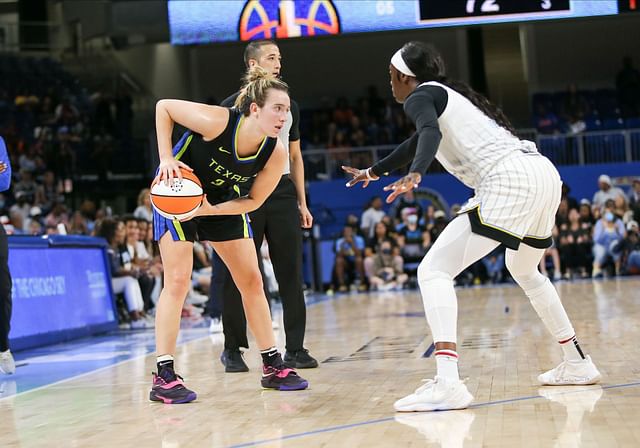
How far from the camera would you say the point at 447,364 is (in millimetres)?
4062

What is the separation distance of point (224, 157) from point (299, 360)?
1659mm

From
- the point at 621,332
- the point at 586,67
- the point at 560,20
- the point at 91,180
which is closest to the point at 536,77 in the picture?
the point at 586,67

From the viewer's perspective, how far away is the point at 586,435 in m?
3.36

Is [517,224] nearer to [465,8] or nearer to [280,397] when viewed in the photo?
[280,397]

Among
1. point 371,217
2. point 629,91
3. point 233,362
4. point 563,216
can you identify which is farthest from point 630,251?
point 233,362

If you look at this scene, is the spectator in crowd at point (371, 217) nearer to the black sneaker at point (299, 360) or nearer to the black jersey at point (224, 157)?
the black sneaker at point (299, 360)

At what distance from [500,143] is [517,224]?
1.29 ft

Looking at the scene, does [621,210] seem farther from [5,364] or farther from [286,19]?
[5,364]

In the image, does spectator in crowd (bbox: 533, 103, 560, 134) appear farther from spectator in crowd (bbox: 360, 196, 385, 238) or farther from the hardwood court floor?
the hardwood court floor

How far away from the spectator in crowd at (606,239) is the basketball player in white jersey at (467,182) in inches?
477

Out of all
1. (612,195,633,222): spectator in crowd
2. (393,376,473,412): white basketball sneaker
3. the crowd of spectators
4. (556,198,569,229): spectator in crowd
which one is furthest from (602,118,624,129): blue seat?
(393,376,473,412): white basketball sneaker

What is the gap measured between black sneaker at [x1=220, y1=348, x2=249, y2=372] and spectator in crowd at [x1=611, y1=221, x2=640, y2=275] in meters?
11.6

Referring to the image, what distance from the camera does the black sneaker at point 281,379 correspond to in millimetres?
4844

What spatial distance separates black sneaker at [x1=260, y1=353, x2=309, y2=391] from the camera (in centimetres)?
484
